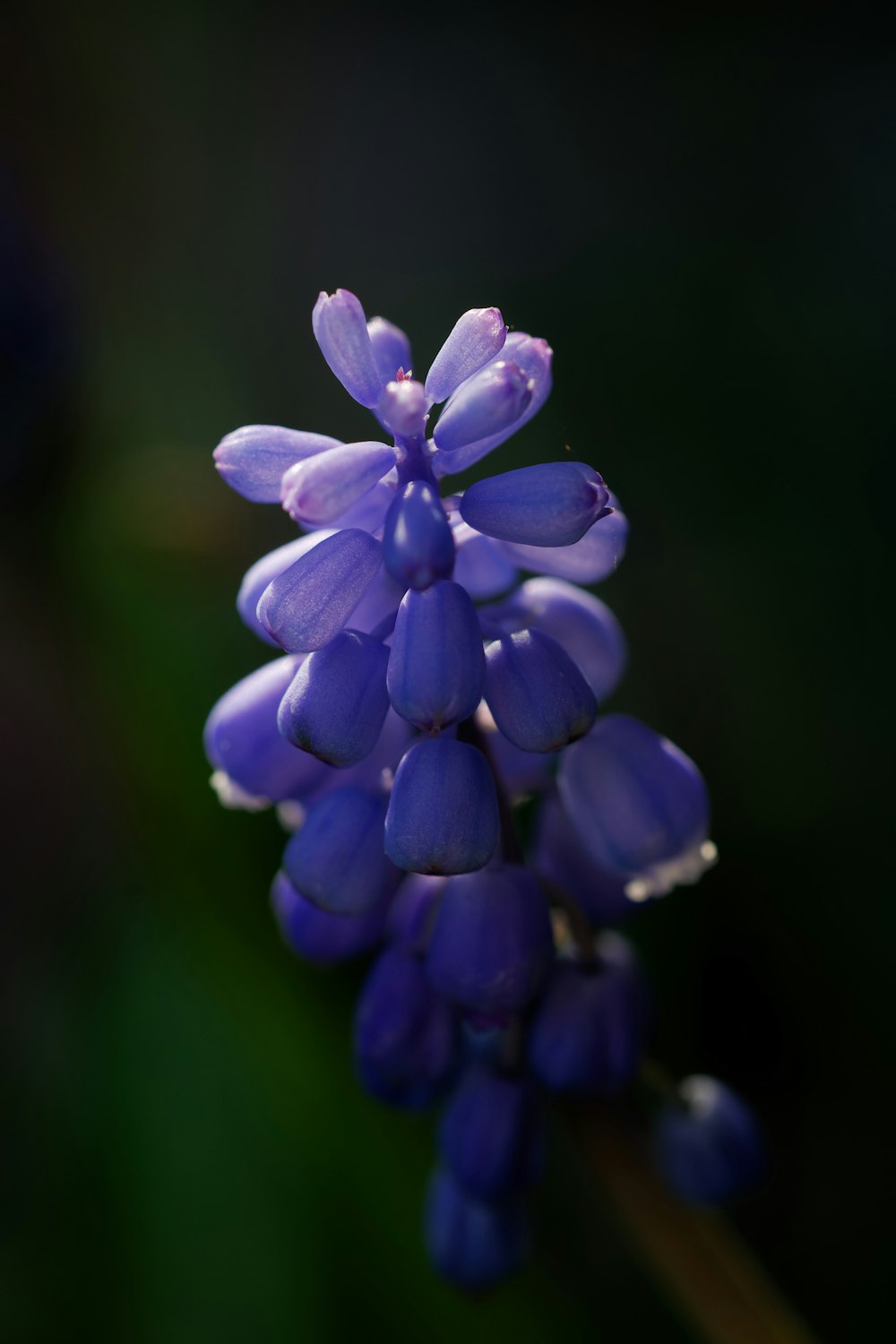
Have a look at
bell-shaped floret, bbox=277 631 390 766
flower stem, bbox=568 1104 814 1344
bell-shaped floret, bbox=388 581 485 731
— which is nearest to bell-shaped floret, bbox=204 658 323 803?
bell-shaped floret, bbox=277 631 390 766

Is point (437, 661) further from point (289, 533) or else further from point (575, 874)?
point (289, 533)

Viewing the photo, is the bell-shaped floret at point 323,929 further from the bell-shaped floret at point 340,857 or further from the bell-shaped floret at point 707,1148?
the bell-shaped floret at point 707,1148

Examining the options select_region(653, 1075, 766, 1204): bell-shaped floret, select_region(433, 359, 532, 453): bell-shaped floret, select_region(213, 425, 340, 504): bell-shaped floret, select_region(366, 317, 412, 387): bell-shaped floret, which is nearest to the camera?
select_region(433, 359, 532, 453): bell-shaped floret

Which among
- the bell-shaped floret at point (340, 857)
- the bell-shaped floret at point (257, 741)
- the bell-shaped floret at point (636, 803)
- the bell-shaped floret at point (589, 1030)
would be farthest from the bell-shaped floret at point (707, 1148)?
the bell-shaped floret at point (257, 741)

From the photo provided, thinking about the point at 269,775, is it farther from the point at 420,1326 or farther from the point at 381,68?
the point at 381,68

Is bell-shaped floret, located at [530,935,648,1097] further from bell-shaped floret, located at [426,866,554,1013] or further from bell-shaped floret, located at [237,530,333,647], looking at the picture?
bell-shaped floret, located at [237,530,333,647]
